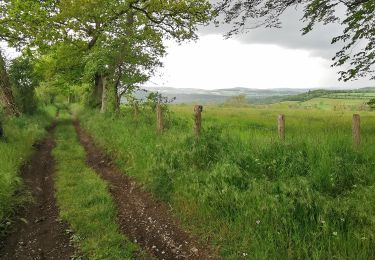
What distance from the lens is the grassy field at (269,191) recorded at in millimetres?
5395

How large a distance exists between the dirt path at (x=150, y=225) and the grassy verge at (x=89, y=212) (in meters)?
0.27

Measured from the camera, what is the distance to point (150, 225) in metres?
7.12

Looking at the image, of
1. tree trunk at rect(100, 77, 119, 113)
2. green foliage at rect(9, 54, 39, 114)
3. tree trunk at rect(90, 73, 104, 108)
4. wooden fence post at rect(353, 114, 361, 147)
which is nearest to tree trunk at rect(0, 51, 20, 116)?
green foliage at rect(9, 54, 39, 114)

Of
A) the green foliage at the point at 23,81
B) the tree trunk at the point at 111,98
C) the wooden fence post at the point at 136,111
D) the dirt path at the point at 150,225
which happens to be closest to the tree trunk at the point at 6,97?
the green foliage at the point at 23,81

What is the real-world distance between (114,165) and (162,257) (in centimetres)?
678

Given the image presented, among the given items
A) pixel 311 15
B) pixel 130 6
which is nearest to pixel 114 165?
pixel 311 15

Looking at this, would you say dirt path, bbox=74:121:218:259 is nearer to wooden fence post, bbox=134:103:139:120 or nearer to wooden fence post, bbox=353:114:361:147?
wooden fence post, bbox=353:114:361:147

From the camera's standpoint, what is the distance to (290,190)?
6.42 metres

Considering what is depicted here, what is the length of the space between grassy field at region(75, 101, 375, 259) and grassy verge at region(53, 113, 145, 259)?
1355mm

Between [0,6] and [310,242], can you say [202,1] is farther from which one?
[310,242]

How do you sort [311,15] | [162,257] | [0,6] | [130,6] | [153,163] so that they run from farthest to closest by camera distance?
1. [130,6]
2. [0,6]
3. [311,15]
4. [153,163]
5. [162,257]

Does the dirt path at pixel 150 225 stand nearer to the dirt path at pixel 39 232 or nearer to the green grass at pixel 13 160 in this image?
the dirt path at pixel 39 232

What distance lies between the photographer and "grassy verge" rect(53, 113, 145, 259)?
5.98m

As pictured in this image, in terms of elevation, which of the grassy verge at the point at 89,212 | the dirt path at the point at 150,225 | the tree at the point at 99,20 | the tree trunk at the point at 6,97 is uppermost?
the tree at the point at 99,20
